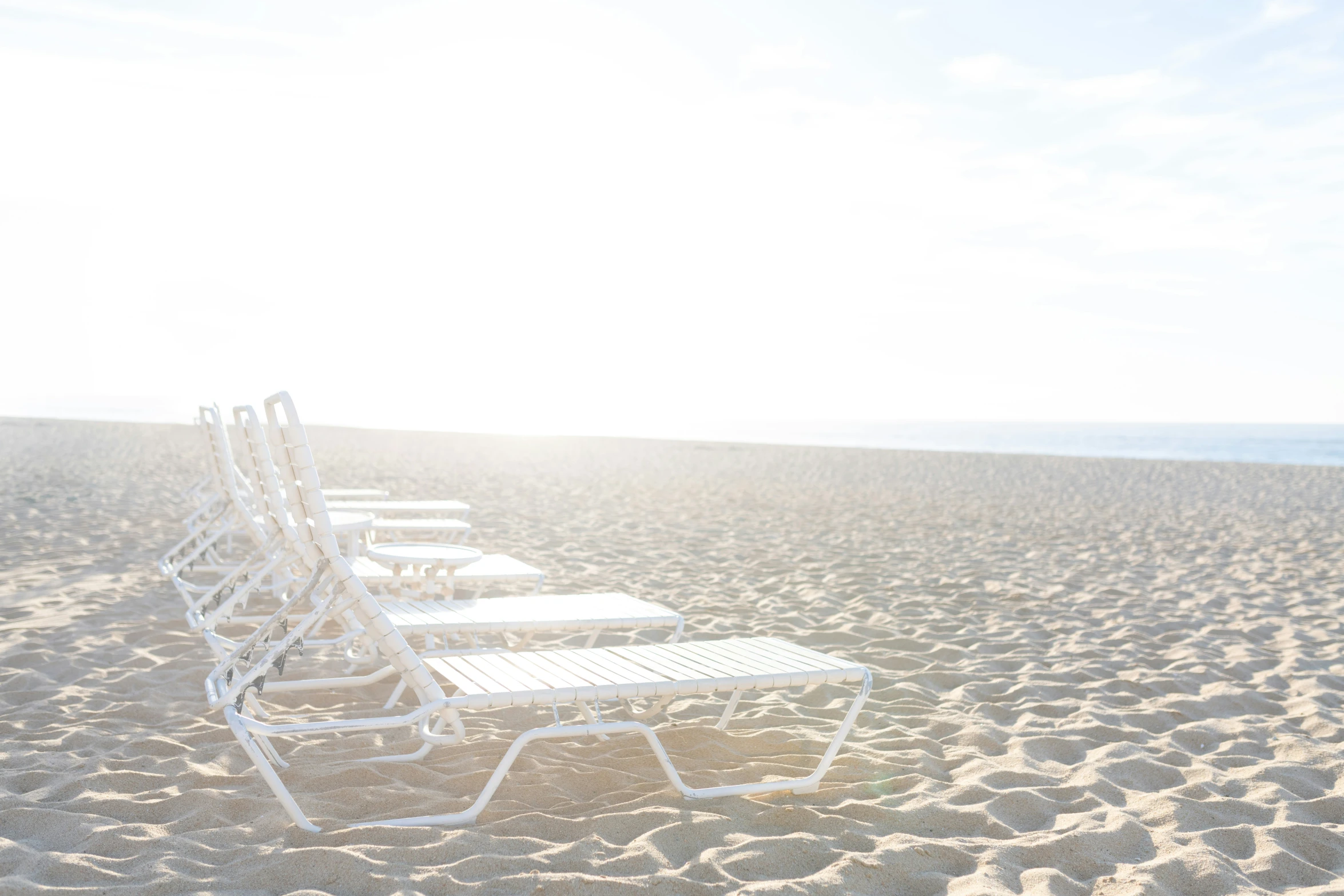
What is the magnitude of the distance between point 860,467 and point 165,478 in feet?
42.2

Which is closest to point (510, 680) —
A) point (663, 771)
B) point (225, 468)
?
point (663, 771)

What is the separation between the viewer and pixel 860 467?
63.3ft

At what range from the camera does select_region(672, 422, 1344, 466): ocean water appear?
1411 inches

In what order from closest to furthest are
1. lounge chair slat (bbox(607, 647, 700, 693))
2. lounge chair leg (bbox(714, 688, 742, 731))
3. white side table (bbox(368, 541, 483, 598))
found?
lounge chair slat (bbox(607, 647, 700, 693)) → lounge chair leg (bbox(714, 688, 742, 731)) → white side table (bbox(368, 541, 483, 598))

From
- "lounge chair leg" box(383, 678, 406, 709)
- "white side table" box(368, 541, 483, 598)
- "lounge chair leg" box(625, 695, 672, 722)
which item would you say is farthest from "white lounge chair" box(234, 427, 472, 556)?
"lounge chair leg" box(625, 695, 672, 722)

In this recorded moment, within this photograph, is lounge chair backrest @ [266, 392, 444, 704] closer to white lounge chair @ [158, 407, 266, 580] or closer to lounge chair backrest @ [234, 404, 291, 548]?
lounge chair backrest @ [234, 404, 291, 548]

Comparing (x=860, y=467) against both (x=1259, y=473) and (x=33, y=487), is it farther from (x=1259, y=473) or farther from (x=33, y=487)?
(x=33, y=487)

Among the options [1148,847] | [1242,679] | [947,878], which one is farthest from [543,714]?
[1242,679]

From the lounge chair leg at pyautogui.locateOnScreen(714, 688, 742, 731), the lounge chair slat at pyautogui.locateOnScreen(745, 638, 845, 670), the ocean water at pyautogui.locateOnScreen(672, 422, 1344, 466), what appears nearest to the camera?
the lounge chair slat at pyautogui.locateOnScreen(745, 638, 845, 670)

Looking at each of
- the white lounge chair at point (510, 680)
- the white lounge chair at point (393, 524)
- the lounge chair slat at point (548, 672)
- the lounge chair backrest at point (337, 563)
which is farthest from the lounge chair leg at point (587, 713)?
the white lounge chair at point (393, 524)

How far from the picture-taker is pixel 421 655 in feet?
10.1

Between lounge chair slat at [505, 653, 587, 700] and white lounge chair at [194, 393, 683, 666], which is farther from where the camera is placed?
white lounge chair at [194, 393, 683, 666]

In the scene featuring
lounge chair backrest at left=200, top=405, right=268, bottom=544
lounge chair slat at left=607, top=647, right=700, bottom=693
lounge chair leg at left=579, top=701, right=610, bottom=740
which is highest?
lounge chair backrest at left=200, top=405, right=268, bottom=544

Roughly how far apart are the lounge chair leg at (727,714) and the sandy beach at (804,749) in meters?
0.06
